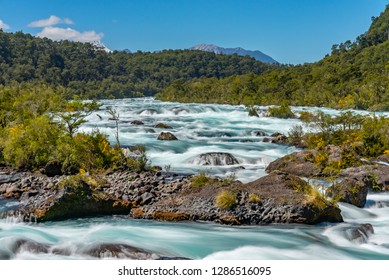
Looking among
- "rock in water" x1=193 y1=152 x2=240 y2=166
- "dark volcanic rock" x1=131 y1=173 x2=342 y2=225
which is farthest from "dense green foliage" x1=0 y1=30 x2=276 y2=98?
"dark volcanic rock" x1=131 y1=173 x2=342 y2=225

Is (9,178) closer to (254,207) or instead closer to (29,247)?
(29,247)

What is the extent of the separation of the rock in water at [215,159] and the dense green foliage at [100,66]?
73.1m

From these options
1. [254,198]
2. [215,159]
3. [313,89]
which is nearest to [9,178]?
[215,159]

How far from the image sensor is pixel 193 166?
1948 centimetres

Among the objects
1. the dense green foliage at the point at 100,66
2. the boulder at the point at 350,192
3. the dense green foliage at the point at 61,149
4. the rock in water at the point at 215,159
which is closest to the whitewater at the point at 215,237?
the boulder at the point at 350,192

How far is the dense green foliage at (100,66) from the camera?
11106 centimetres

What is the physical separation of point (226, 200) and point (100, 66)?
137m

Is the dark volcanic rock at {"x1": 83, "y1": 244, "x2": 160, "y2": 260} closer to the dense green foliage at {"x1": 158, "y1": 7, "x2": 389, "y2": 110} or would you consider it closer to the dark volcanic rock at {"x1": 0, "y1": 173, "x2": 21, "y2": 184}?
the dark volcanic rock at {"x1": 0, "y1": 173, "x2": 21, "y2": 184}

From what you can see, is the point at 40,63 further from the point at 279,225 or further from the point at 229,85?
the point at 279,225

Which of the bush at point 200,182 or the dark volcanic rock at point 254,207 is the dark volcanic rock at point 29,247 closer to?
the dark volcanic rock at point 254,207

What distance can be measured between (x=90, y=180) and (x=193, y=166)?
6.73 m

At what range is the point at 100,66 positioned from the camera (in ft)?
470

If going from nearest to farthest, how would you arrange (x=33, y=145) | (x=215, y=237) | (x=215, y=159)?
(x=215, y=237) → (x=33, y=145) → (x=215, y=159)
